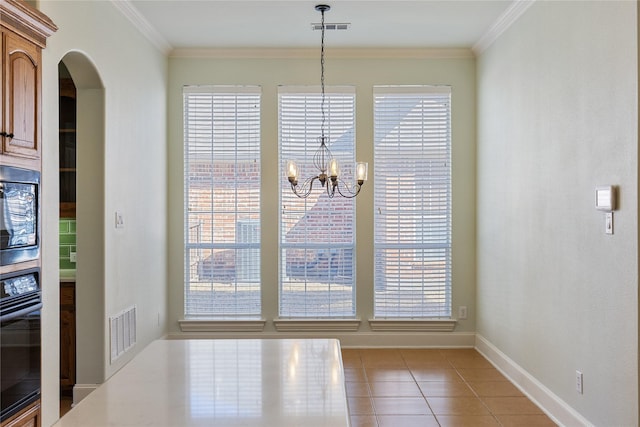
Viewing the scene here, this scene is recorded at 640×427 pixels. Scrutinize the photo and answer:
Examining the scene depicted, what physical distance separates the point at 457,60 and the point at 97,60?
11.2ft

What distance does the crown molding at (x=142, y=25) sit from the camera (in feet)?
12.8

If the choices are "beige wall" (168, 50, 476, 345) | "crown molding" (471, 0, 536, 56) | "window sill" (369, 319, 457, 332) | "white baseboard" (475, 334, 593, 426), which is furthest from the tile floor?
"crown molding" (471, 0, 536, 56)

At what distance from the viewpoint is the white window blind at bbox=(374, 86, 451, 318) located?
5230 mm

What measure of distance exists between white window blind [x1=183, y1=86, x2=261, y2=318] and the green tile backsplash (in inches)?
45.9

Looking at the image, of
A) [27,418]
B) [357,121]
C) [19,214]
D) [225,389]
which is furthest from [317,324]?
[225,389]

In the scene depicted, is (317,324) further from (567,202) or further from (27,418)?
(27,418)

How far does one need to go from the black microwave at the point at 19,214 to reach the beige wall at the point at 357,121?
8.75ft

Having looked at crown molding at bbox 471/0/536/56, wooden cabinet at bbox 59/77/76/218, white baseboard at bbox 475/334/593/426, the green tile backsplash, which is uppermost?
crown molding at bbox 471/0/536/56

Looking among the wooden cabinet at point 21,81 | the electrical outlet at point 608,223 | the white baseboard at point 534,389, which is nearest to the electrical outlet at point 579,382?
the white baseboard at point 534,389

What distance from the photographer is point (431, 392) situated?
3973mm

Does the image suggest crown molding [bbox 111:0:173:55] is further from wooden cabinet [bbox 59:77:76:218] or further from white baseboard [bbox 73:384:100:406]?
white baseboard [bbox 73:384:100:406]

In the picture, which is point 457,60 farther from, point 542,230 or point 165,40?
point 165,40

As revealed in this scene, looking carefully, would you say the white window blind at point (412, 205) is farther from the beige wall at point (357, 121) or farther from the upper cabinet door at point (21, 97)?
the upper cabinet door at point (21, 97)

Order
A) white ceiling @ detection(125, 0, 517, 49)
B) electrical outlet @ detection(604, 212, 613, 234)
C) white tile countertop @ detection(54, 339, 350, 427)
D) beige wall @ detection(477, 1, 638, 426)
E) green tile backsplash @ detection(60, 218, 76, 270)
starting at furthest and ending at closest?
1. green tile backsplash @ detection(60, 218, 76, 270)
2. white ceiling @ detection(125, 0, 517, 49)
3. electrical outlet @ detection(604, 212, 613, 234)
4. beige wall @ detection(477, 1, 638, 426)
5. white tile countertop @ detection(54, 339, 350, 427)
